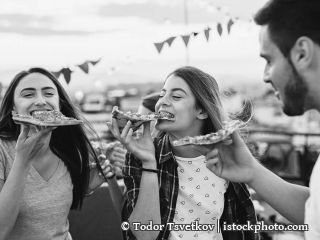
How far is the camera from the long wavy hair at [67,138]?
230 cm

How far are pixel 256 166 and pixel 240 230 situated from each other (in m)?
0.68

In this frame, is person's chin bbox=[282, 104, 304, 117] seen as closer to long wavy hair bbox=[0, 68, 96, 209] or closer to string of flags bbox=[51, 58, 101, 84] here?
long wavy hair bbox=[0, 68, 96, 209]

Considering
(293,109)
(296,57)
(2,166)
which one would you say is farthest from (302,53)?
(2,166)

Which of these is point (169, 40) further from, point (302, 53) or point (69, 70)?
point (302, 53)

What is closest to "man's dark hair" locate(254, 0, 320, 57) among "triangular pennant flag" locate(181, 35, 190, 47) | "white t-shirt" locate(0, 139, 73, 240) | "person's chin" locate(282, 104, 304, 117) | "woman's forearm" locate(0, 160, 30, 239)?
"person's chin" locate(282, 104, 304, 117)

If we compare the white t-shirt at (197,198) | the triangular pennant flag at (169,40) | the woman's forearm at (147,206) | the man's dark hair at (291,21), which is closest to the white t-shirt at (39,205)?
the woman's forearm at (147,206)

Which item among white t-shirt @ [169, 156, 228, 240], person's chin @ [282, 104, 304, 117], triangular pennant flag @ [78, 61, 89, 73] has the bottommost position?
white t-shirt @ [169, 156, 228, 240]

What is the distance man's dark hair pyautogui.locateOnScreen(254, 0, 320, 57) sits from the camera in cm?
129

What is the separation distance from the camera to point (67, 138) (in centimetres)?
252

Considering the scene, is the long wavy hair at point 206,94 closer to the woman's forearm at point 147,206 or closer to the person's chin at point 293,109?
the woman's forearm at point 147,206

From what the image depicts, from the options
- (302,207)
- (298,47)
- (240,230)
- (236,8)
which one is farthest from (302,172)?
(298,47)

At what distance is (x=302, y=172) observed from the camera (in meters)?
Answer: 6.26

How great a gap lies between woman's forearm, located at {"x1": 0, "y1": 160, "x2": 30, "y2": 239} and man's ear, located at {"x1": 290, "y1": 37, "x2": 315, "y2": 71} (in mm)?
1323

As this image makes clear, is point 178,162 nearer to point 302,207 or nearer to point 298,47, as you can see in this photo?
point 302,207
